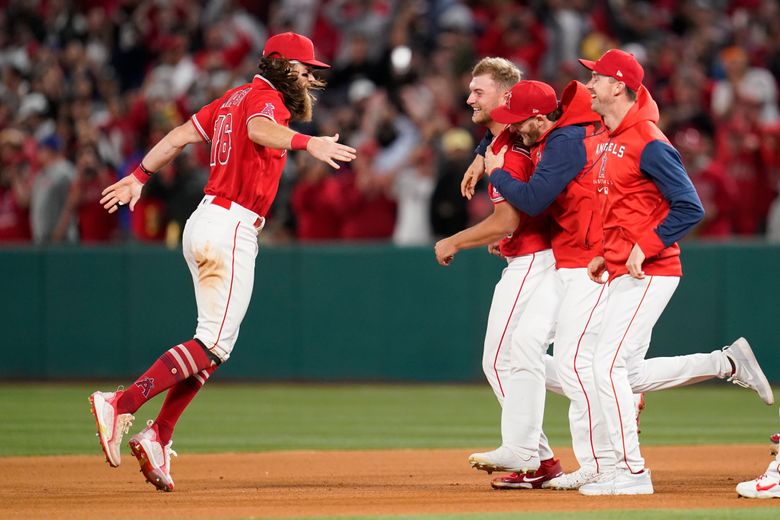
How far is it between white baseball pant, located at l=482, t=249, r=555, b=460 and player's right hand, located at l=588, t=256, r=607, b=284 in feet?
1.39

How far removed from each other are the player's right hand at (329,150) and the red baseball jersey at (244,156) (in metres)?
0.50

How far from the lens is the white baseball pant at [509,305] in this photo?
23.0 feet

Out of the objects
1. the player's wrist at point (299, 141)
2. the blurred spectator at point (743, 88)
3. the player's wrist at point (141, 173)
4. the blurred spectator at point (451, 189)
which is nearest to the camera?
the player's wrist at point (299, 141)

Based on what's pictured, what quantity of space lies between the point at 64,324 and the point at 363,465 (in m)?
7.18

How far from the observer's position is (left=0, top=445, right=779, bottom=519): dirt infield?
6.23m

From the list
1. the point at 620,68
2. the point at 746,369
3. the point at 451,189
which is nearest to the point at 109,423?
the point at 620,68

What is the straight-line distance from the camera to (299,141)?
261 inches

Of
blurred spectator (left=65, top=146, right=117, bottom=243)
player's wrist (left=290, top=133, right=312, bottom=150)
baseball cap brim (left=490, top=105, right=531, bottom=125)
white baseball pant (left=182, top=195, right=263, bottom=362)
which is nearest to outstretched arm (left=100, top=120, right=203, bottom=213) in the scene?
white baseball pant (left=182, top=195, right=263, bottom=362)

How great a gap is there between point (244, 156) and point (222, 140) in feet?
0.50

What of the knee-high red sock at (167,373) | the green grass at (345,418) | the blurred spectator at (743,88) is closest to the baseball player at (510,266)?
the knee-high red sock at (167,373)

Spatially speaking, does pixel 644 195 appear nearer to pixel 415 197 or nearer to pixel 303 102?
pixel 303 102

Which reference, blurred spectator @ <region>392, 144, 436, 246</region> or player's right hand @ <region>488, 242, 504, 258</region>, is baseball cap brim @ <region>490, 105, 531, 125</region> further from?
blurred spectator @ <region>392, 144, 436, 246</region>

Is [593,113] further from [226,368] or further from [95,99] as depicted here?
[95,99]

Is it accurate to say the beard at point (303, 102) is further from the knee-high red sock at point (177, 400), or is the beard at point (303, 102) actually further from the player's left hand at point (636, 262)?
the player's left hand at point (636, 262)
